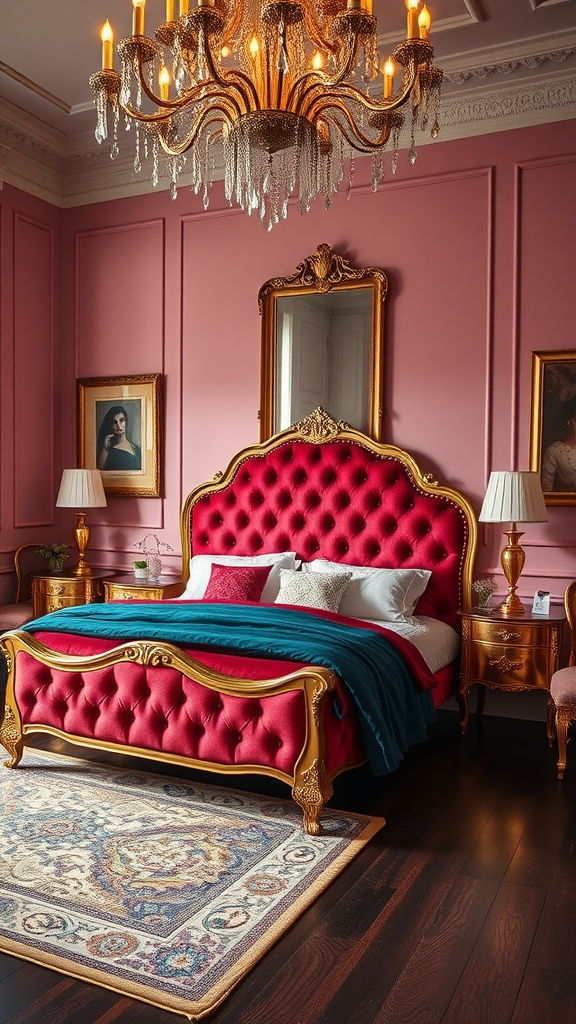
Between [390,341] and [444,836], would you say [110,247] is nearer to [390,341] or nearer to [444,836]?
[390,341]

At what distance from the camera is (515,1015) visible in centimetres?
207

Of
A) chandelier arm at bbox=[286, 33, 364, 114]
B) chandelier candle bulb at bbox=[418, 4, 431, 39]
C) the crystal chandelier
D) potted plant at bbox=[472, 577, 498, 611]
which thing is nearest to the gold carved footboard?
potted plant at bbox=[472, 577, 498, 611]

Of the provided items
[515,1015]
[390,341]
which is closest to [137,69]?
[390,341]

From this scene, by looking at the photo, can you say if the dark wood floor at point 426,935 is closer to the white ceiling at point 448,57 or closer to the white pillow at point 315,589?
the white pillow at point 315,589

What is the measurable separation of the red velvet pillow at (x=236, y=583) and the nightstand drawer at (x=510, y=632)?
123 centimetres

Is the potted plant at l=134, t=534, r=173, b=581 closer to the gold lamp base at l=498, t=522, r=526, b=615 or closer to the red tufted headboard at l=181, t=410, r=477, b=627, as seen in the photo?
the red tufted headboard at l=181, t=410, r=477, b=627

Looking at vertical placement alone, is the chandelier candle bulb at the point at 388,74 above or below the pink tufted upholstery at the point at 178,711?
above

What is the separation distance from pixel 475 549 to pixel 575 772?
1.36 meters

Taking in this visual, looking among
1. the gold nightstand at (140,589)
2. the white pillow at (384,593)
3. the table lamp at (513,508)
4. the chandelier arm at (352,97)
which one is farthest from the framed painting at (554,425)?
the gold nightstand at (140,589)

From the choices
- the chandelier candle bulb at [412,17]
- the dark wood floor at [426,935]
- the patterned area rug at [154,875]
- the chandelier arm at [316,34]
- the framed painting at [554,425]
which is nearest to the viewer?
the dark wood floor at [426,935]

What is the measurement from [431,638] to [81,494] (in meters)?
2.67

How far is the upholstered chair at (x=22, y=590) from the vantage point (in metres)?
5.36

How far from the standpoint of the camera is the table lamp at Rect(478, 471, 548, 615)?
14.1ft

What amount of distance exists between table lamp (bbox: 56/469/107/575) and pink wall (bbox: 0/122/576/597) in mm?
264
